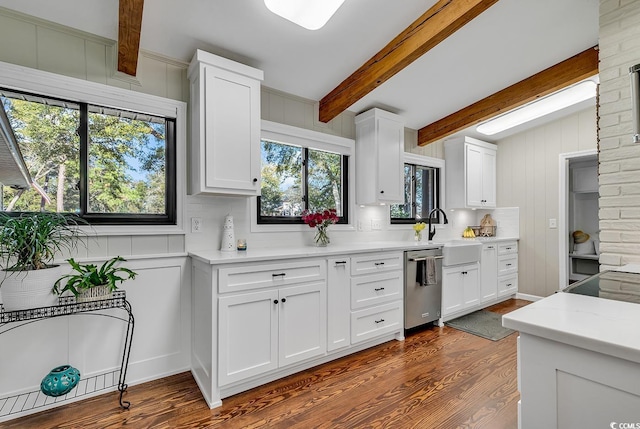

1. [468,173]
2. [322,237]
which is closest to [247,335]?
[322,237]

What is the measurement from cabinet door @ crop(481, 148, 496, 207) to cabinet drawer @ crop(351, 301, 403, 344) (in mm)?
2611

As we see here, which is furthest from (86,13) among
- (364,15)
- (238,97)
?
(364,15)

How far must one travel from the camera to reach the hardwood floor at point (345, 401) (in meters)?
1.81

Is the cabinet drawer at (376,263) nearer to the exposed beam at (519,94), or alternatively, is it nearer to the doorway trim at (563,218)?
the exposed beam at (519,94)

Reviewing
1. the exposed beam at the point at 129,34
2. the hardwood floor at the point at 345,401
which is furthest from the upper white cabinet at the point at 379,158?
the exposed beam at the point at 129,34

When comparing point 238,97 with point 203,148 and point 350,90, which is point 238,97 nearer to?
point 203,148

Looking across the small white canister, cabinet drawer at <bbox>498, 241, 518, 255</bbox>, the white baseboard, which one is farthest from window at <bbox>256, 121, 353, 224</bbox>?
the white baseboard

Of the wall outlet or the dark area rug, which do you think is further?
the dark area rug

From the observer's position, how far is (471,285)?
3.75 m

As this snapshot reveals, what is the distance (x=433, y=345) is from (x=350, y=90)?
98.6 inches

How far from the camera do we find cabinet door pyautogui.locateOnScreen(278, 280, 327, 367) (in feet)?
7.33

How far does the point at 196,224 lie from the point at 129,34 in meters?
1.34

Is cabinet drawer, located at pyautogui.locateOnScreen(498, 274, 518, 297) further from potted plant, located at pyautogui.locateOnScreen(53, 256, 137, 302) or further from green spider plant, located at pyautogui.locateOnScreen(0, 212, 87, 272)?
green spider plant, located at pyautogui.locateOnScreen(0, 212, 87, 272)

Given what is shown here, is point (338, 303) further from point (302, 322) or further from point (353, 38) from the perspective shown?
point (353, 38)
